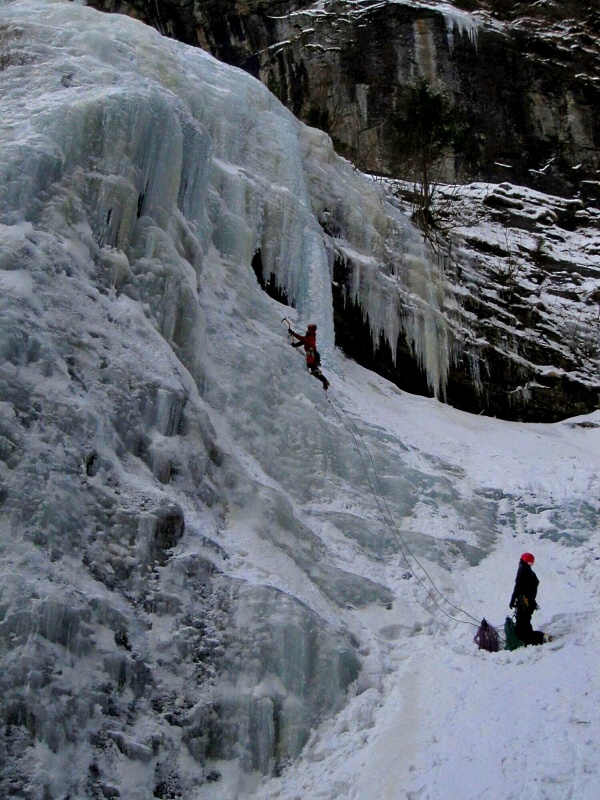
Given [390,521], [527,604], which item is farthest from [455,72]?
[527,604]

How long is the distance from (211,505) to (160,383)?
139cm

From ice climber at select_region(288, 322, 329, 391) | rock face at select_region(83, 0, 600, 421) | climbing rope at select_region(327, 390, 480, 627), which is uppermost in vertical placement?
rock face at select_region(83, 0, 600, 421)

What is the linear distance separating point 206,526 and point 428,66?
2355cm

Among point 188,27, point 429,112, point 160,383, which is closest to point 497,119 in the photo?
point 429,112

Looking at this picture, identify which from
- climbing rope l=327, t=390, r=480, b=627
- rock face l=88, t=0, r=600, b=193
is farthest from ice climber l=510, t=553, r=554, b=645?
rock face l=88, t=0, r=600, b=193

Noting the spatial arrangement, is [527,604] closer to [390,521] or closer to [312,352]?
[390,521]

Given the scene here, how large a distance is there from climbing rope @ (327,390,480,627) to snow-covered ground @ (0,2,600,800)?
44 mm

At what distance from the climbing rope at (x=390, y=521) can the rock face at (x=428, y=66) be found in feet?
50.1

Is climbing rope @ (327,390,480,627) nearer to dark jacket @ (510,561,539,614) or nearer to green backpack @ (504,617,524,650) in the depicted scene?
green backpack @ (504,617,524,650)

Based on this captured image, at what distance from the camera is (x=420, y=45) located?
27.1 metres

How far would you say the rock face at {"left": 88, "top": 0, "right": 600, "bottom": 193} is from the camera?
84.4 ft

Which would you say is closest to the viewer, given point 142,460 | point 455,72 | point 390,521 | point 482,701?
point 482,701

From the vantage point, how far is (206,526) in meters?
7.87

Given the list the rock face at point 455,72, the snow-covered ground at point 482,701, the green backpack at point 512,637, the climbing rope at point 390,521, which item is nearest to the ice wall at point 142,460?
the climbing rope at point 390,521
